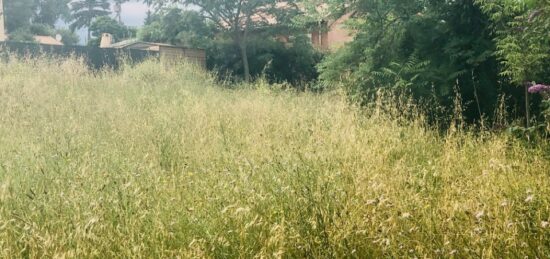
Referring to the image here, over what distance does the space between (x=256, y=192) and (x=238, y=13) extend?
15415mm

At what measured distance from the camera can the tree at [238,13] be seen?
17.3m

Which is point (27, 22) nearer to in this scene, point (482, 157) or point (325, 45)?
point (325, 45)

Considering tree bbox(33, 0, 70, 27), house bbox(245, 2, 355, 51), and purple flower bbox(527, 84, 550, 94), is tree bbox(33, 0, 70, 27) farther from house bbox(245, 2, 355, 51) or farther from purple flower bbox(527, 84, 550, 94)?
purple flower bbox(527, 84, 550, 94)

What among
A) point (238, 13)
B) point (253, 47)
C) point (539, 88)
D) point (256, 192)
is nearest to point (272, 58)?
point (253, 47)

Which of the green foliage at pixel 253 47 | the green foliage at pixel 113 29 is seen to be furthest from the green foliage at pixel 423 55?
the green foliage at pixel 113 29

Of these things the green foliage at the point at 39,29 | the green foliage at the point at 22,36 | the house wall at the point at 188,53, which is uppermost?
the green foliage at the point at 39,29

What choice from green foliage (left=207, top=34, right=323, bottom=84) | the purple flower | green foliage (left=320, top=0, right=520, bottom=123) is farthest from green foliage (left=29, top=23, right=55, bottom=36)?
the purple flower

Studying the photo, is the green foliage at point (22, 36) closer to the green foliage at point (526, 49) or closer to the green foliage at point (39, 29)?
the green foliage at point (39, 29)

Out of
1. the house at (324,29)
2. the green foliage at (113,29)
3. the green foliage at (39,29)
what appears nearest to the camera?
the house at (324,29)

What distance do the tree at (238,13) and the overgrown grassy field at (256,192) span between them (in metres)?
12.3

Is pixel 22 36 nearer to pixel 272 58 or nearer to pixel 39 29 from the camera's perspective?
pixel 39 29

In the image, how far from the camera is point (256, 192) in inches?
115

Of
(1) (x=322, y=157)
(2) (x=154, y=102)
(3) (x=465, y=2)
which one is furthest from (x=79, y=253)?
(3) (x=465, y=2)

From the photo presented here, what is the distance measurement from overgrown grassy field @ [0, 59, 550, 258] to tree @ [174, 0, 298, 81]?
12.3 meters
